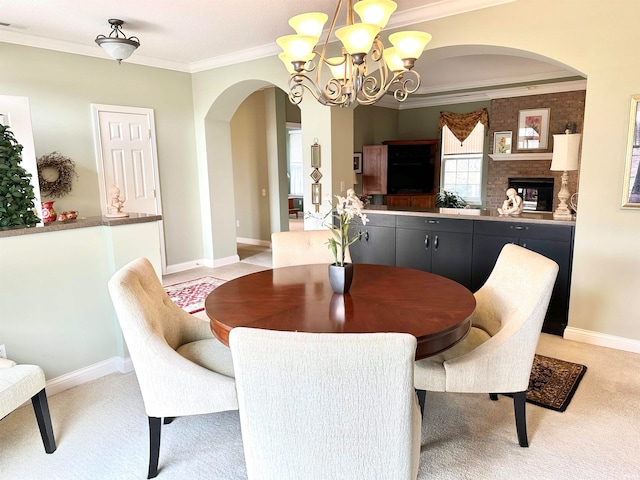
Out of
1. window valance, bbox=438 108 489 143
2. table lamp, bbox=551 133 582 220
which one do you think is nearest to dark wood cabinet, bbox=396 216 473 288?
table lamp, bbox=551 133 582 220

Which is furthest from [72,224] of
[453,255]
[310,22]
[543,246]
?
[543,246]

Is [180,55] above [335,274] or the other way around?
above

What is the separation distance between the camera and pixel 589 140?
315 cm

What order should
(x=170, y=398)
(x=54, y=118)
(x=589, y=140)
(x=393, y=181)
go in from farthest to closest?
(x=393, y=181) < (x=54, y=118) < (x=589, y=140) < (x=170, y=398)

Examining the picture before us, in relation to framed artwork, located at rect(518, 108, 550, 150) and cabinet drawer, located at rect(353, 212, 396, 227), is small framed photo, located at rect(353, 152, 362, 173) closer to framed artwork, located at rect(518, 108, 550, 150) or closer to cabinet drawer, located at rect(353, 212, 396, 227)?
framed artwork, located at rect(518, 108, 550, 150)

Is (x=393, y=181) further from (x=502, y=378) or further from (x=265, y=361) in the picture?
(x=265, y=361)

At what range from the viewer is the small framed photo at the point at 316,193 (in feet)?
15.7

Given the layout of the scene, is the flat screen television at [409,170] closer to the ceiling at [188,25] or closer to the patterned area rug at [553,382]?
the ceiling at [188,25]

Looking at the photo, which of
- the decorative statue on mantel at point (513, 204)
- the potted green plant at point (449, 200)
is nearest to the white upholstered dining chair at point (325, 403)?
the decorative statue on mantel at point (513, 204)

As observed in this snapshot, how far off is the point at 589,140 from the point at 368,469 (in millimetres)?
2994

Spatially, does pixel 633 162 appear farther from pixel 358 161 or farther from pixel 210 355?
pixel 358 161

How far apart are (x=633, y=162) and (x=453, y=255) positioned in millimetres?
1522

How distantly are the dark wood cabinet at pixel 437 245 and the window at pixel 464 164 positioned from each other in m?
4.43

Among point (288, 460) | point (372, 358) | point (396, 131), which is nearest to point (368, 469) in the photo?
point (288, 460)
